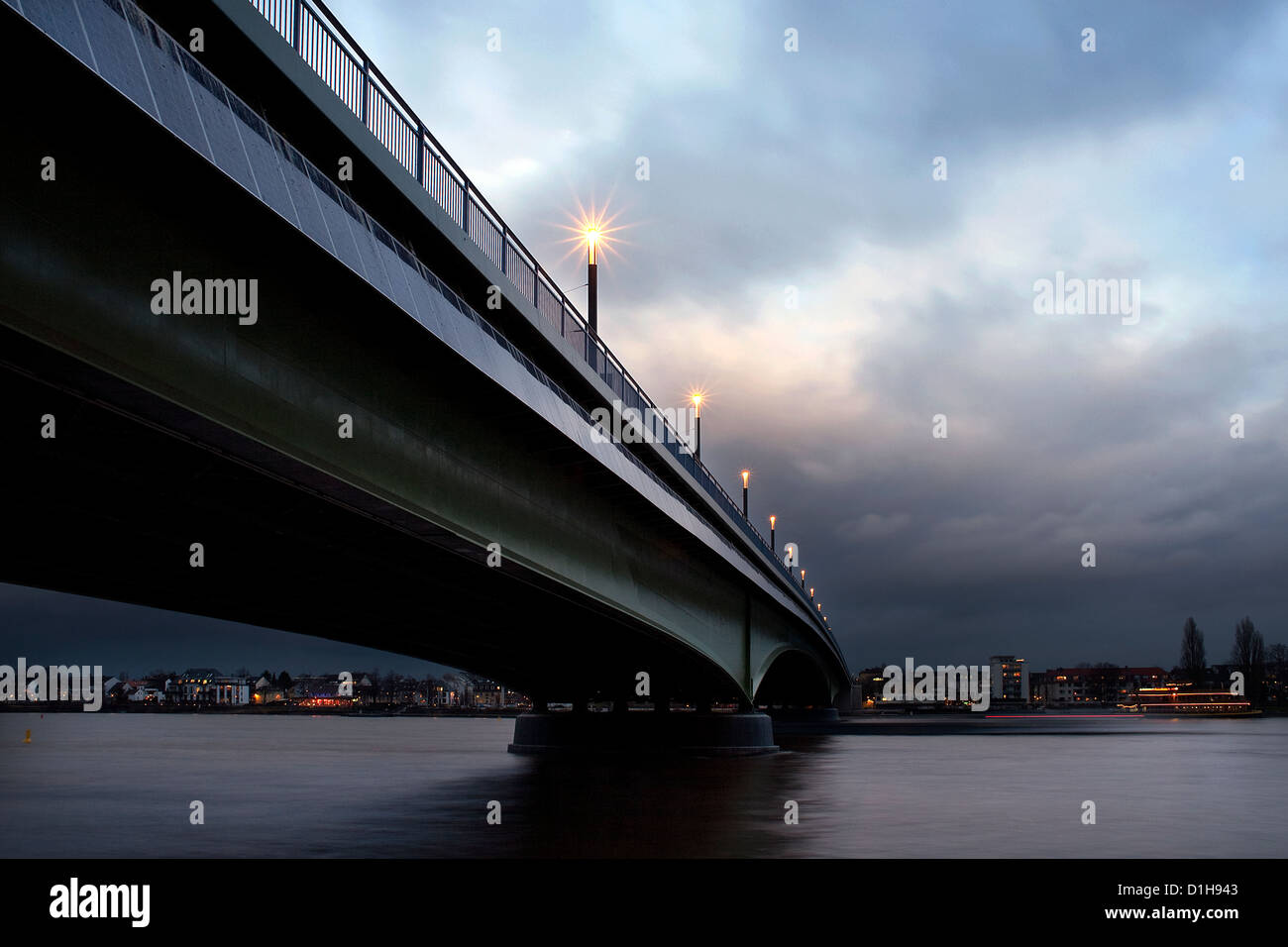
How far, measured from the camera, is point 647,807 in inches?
1112

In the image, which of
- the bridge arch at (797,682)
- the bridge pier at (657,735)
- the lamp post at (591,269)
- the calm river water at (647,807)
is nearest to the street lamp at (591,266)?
the lamp post at (591,269)

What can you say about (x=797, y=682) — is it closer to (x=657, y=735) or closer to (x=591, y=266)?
(x=657, y=735)

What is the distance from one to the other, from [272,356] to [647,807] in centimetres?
1767

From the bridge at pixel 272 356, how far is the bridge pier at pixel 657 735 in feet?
74.6

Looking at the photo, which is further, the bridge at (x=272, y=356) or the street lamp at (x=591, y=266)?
the street lamp at (x=591, y=266)

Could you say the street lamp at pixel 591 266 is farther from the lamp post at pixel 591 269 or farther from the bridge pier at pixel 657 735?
the bridge pier at pixel 657 735

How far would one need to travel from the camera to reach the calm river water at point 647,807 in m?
20.3

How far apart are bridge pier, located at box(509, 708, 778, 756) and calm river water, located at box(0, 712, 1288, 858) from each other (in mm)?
3833

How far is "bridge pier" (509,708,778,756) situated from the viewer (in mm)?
54844

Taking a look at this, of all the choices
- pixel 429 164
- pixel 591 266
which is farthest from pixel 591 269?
pixel 429 164

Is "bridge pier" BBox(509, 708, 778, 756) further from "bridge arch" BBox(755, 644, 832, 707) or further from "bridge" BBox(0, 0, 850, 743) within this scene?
"bridge" BBox(0, 0, 850, 743)

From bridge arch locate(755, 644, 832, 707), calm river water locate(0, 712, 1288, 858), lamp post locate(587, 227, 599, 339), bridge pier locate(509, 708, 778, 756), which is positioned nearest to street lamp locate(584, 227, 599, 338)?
lamp post locate(587, 227, 599, 339)

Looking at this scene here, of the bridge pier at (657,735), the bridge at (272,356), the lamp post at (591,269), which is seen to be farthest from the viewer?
the bridge pier at (657,735)

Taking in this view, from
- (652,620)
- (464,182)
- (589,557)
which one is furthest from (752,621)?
(464,182)
